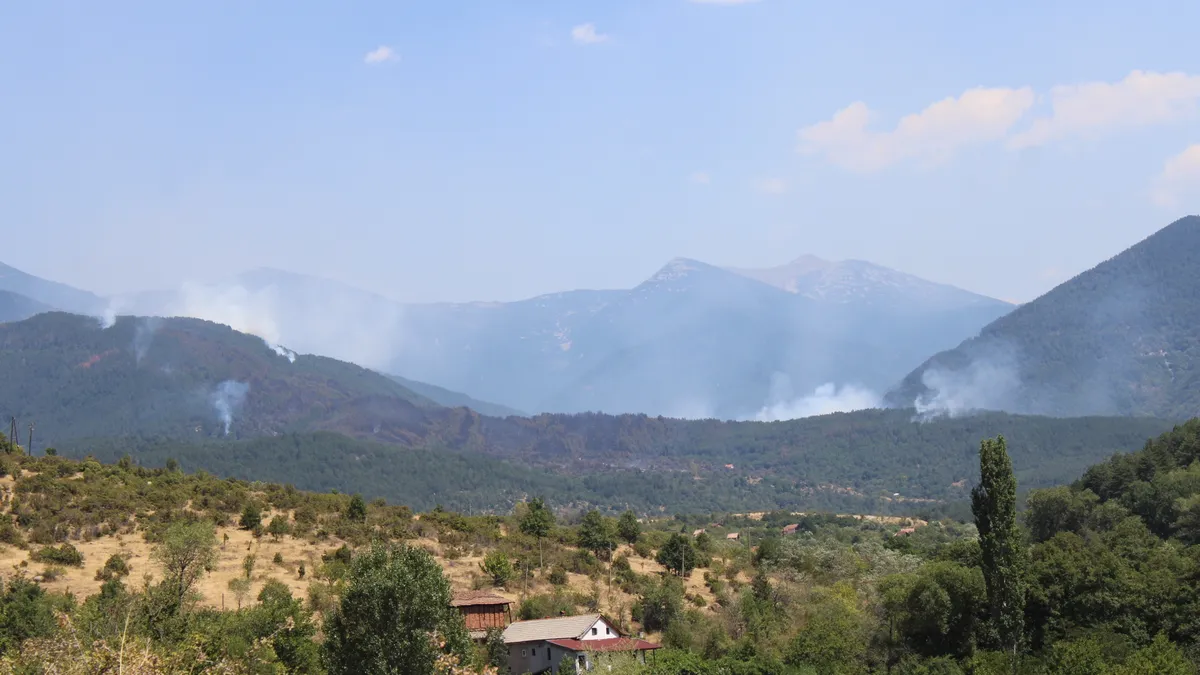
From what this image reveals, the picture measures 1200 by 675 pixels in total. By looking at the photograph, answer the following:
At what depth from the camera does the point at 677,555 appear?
269 feet

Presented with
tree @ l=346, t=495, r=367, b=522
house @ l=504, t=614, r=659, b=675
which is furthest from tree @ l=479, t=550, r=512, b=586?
tree @ l=346, t=495, r=367, b=522

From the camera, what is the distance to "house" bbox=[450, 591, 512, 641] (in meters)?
60.7

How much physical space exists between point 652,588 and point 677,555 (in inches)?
519

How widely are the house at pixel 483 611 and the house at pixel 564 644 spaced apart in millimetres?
1385

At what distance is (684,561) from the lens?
82000mm

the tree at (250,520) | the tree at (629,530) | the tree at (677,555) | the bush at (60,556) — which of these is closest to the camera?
the bush at (60,556)

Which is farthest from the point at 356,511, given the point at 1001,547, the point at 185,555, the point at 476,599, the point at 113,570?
the point at 1001,547

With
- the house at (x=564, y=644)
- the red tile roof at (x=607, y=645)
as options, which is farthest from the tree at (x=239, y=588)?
the red tile roof at (x=607, y=645)

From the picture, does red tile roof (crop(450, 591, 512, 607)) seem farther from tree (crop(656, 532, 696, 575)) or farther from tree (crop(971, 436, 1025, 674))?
tree (crop(971, 436, 1025, 674))

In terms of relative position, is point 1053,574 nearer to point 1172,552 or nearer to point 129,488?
point 1172,552

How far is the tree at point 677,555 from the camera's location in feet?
267

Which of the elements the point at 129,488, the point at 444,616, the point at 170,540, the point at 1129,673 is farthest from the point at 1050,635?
the point at 129,488

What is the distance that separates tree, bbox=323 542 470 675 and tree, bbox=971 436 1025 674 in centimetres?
3048

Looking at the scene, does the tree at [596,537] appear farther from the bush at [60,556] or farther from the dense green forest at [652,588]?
the bush at [60,556]
